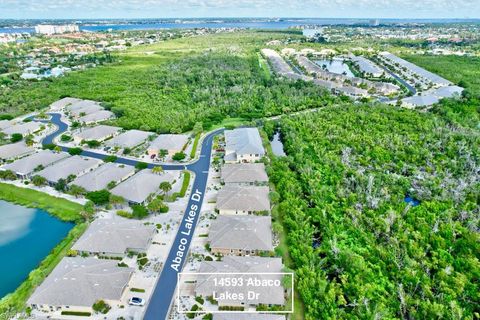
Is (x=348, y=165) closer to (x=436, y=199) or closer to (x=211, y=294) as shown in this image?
(x=436, y=199)

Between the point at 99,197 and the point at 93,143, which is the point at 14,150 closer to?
the point at 93,143

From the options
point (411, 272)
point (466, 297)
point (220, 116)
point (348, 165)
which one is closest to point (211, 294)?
point (411, 272)

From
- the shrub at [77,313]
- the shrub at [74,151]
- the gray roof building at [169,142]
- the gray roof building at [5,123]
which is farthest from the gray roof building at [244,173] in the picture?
the gray roof building at [5,123]

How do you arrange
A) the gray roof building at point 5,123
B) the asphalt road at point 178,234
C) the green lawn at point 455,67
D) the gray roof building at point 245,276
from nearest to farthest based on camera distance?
the gray roof building at point 245,276
the asphalt road at point 178,234
the gray roof building at point 5,123
the green lawn at point 455,67

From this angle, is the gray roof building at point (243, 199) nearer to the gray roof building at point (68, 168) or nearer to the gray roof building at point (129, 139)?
the gray roof building at point (68, 168)

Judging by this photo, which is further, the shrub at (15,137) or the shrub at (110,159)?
the shrub at (15,137)

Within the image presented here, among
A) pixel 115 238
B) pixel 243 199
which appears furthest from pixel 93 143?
pixel 243 199

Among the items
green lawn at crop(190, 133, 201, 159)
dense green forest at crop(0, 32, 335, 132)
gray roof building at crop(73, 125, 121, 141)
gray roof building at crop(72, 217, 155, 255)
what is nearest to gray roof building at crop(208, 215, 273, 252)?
gray roof building at crop(72, 217, 155, 255)
